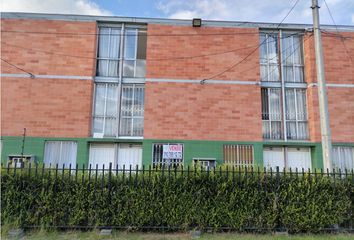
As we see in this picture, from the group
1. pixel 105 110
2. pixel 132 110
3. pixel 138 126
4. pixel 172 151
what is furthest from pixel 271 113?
pixel 105 110

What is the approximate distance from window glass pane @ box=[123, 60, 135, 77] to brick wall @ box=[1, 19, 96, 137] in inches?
57.7

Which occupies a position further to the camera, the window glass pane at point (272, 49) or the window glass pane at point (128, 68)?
the window glass pane at point (272, 49)

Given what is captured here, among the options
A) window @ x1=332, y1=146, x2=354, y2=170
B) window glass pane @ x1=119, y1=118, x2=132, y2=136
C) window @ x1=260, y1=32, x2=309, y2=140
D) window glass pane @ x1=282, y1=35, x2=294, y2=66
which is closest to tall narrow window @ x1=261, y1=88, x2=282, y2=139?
window @ x1=260, y1=32, x2=309, y2=140

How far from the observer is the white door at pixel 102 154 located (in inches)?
527

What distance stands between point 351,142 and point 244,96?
16.9 ft

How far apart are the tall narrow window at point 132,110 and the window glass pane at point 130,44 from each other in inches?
58.8

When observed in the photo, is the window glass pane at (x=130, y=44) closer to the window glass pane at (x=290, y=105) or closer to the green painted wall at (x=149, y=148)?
the green painted wall at (x=149, y=148)

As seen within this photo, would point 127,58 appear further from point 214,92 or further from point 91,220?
point 91,220

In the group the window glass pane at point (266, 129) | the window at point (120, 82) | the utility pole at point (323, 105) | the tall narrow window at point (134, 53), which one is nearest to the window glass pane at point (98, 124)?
the window at point (120, 82)

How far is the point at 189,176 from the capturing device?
7301mm

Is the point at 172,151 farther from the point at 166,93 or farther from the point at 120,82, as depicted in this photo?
the point at 120,82

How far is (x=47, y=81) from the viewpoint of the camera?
1353 cm

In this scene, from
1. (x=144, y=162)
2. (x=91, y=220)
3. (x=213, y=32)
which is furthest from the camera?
(x=213, y=32)

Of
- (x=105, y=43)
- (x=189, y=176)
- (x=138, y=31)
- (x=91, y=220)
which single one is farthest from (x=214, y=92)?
(x=91, y=220)
